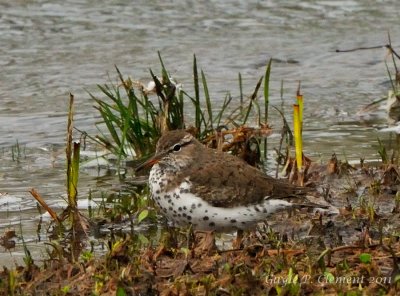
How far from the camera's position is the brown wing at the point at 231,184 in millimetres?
6863

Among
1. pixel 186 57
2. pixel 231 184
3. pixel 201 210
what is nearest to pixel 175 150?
pixel 231 184

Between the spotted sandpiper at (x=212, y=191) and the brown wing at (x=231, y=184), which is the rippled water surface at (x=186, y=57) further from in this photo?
the brown wing at (x=231, y=184)

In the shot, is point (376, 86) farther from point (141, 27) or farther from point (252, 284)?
point (252, 284)

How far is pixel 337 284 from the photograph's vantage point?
212 inches

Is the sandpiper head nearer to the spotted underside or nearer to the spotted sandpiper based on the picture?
the spotted sandpiper

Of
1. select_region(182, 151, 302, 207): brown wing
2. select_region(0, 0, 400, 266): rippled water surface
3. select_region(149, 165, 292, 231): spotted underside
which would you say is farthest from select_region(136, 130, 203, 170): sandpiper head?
select_region(0, 0, 400, 266): rippled water surface

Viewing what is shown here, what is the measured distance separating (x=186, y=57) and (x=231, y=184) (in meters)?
6.34

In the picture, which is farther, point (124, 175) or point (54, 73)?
point (54, 73)

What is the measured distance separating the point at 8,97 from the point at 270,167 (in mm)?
4086

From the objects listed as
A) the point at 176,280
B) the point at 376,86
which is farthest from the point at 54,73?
the point at 176,280

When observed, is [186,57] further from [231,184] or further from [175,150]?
[231,184]

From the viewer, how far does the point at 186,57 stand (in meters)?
13.2

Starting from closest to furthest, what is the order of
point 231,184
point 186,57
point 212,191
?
point 212,191 < point 231,184 < point 186,57

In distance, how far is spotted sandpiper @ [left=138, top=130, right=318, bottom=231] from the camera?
677 centimetres
